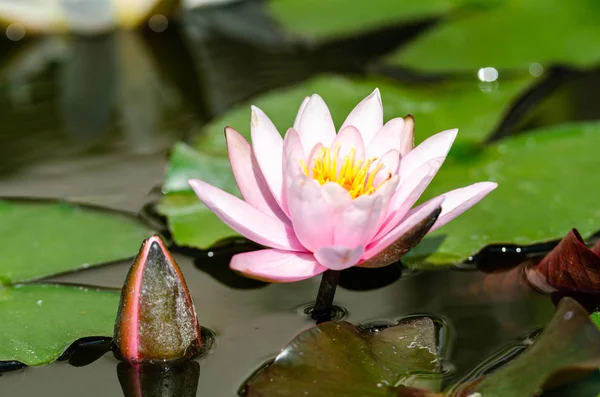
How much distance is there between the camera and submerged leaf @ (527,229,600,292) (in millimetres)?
1340

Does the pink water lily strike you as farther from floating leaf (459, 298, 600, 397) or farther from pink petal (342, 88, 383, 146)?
floating leaf (459, 298, 600, 397)

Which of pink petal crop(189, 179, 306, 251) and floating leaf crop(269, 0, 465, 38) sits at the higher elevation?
floating leaf crop(269, 0, 465, 38)

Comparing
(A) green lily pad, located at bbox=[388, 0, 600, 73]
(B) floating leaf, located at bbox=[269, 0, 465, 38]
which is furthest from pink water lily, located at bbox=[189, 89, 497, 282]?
(B) floating leaf, located at bbox=[269, 0, 465, 38]

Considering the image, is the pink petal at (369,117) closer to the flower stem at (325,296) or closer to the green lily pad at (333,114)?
the flower stem at (325,296)

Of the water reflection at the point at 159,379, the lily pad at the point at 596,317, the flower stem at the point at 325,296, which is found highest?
the lily pad at the point at 596,317

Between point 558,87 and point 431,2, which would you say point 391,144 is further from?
point 431,2

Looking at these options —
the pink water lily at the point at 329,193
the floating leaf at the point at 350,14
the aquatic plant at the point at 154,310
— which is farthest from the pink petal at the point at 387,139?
the floating leaf at the point at 350,14

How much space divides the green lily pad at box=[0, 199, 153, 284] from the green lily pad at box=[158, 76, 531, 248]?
11cm

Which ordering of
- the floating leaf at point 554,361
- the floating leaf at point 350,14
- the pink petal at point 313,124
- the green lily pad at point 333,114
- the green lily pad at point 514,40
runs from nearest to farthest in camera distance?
the floating leaf at point 554,361 → the pink petal at point 313,124 → the green lily pad at point 333,114 → the green lily pad at point 514,40 → the floating leaf at point 350,14

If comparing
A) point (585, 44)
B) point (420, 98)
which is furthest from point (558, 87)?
point (420, 98)

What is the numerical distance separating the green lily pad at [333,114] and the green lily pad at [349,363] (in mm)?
485

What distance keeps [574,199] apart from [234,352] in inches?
32.9

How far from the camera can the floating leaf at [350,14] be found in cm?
289

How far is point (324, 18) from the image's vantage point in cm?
301
